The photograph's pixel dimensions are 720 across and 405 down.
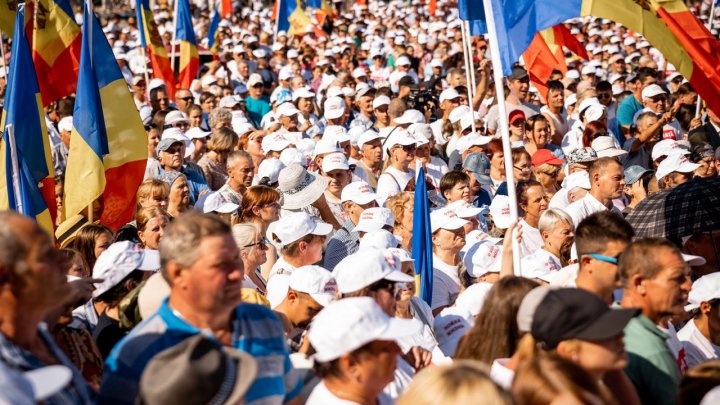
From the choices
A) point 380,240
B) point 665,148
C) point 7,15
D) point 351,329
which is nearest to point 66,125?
point 7,15

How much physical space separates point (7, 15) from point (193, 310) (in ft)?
21.9

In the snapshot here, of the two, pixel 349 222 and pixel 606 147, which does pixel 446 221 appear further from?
pixel 606 147

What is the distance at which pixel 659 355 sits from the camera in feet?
14.0

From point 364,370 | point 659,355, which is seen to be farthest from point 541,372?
point 659,355

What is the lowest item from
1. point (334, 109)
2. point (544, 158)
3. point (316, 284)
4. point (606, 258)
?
point (334, 109)

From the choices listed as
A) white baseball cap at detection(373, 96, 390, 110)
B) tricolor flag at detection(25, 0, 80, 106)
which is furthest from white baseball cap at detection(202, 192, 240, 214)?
white baseball cap at detection(373, 96, 390, 110)

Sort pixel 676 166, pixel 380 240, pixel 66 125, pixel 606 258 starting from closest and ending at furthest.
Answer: pixel 606 258
pixel 380 240
pixel 676 166
pixel 66 125

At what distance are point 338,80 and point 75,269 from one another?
1115cm

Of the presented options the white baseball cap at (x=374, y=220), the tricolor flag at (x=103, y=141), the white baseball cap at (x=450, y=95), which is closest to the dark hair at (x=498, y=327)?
the white baseball cap at (x=374, y=220)

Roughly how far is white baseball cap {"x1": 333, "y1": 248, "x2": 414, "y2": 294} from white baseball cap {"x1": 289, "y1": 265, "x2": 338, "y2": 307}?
0.44m

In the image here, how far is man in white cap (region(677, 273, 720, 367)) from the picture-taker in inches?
214

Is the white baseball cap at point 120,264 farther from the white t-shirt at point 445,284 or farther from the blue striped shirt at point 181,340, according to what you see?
the white t-shirt at point 445,284

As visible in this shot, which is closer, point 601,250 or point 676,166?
point 601,250

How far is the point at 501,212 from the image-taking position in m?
8.25
